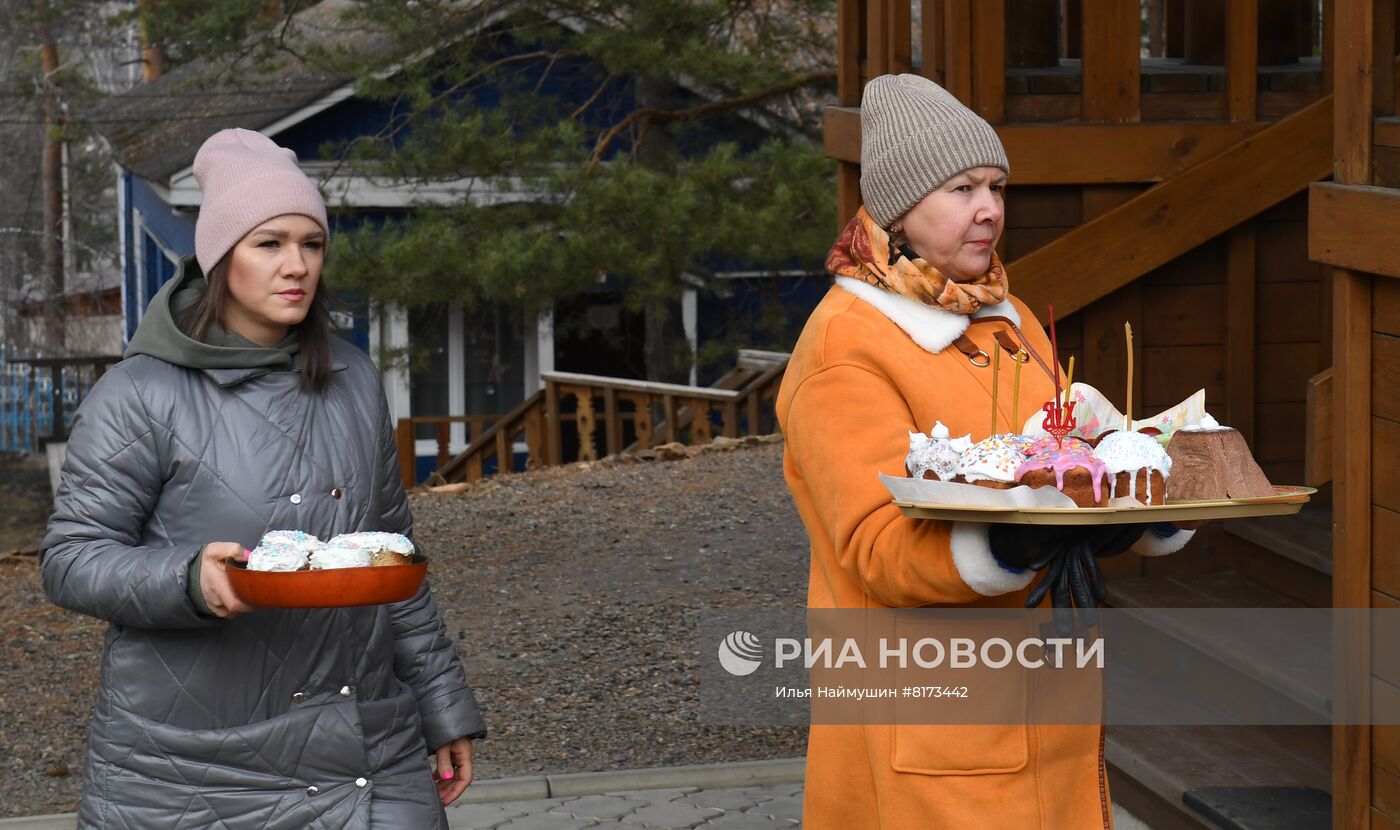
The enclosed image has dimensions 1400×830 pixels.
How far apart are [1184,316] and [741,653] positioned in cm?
290

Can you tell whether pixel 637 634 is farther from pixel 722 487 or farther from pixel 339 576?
pixel 339 576

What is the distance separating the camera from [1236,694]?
16.2 ft

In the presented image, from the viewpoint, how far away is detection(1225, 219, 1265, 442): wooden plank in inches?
229

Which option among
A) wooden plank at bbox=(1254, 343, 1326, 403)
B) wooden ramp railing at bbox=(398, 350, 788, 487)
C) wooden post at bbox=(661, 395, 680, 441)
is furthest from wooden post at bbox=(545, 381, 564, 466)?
wooden plank at bbox=(1254, 343, 1326, 403)

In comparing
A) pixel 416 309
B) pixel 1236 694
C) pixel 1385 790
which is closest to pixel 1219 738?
pixel 1236 694

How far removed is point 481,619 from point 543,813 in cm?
282

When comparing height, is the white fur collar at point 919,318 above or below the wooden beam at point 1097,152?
below

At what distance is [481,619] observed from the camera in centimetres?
837

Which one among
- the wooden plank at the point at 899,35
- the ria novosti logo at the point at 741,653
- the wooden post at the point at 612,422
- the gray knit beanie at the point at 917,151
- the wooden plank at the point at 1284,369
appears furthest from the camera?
the wooden post at the point at 612,422

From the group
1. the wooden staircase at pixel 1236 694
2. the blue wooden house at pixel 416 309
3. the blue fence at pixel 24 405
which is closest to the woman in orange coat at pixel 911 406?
the wooden staircase at pixel 1236 694

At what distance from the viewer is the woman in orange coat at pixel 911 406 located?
9.22ft

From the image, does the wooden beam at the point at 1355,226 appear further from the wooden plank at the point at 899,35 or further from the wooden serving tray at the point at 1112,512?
the wooden plank at the point at 899,35

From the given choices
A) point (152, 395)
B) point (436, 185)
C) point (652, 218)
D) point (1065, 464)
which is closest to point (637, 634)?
point (152, 395)

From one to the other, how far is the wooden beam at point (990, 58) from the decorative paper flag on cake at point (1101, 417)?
300 centimetres
